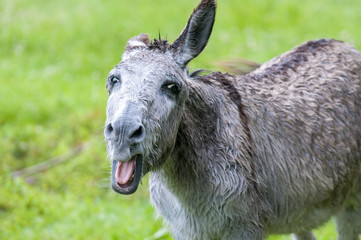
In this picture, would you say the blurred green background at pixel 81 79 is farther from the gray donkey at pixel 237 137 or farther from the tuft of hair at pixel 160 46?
the tuft of hair at pixel 160 46

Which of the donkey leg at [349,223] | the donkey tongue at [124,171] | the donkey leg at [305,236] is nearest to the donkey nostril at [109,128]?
the donkey tongue at [124,171]

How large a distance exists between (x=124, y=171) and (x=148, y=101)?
1.40ft

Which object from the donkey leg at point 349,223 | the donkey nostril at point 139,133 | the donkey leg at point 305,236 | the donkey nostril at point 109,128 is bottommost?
the donkey leg at point 305,236

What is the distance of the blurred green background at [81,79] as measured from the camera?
7832 mm

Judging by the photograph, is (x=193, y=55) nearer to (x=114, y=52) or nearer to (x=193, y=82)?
(x=193, y=82)

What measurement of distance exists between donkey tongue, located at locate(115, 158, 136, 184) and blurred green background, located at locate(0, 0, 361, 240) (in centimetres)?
281

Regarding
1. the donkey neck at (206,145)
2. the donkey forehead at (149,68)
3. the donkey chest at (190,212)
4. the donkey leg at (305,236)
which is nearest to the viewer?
the donkey forehead at (149,68)

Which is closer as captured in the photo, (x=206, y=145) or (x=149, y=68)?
(x=149, y=68)

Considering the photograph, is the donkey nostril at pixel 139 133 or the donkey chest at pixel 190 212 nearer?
the donkey nostril at pixel 139 133

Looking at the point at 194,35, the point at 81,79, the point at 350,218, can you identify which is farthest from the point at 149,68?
the point at 81,79

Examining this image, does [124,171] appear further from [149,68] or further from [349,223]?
[349,223]

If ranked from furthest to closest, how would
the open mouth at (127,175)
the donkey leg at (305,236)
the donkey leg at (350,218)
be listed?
A: the donkey leg at (305,236)
the donkey leg at (350,218)
the open mouth at (127,175)

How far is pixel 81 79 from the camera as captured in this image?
11.5 m

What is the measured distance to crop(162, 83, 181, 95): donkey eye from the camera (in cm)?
388
